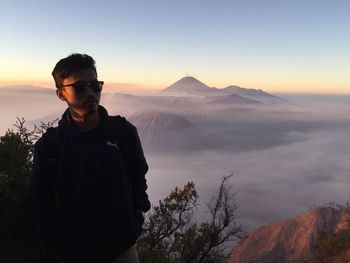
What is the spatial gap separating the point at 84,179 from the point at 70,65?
100 cm

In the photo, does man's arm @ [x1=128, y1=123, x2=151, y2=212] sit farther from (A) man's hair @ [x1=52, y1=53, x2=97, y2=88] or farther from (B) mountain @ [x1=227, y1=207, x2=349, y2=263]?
(B) mountain @ [x1=227, y1=207, x2=349, y2=263]

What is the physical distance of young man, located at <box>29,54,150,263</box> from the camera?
294 cm

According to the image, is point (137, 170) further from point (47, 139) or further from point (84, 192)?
point (47, 139)

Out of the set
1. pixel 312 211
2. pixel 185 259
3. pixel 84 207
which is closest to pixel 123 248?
pixel 84 207

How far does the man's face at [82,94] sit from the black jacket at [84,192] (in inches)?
5.6

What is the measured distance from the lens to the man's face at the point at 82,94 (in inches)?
123

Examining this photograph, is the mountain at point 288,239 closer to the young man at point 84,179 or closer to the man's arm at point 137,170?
the man's arm at point 137,170

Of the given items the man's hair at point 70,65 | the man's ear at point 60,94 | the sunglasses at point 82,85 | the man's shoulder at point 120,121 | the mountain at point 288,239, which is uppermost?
the man's hair at point 70,65

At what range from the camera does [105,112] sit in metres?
3.22

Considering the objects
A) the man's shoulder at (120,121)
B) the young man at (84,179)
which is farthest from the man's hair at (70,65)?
the man's shoulder at (120,121)

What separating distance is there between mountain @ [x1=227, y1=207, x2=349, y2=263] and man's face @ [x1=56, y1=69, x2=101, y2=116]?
465 feet

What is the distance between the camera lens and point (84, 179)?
2910mm

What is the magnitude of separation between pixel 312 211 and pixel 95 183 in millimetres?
193059

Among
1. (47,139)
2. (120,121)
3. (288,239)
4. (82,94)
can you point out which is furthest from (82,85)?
(288,239)
